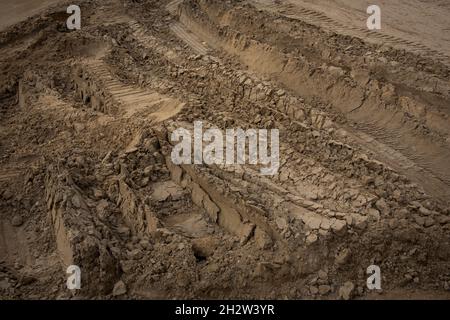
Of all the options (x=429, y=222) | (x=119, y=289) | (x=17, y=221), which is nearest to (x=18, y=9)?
(x=17, y=221)

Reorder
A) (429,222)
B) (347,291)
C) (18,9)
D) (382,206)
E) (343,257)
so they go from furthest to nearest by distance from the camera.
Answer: (18,9) → (382,206) → (429,222) → (343,257) → (347,291)

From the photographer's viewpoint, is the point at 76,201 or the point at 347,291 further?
the point at 76,201

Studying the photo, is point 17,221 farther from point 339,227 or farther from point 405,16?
point 405,16

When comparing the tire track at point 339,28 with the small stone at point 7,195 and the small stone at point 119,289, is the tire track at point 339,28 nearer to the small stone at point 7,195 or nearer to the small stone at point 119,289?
the small stone at point 7,195

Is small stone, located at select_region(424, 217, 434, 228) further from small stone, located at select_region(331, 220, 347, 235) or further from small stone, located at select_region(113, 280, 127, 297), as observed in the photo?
small stone, located at select_region(113, 280, 127, 297)

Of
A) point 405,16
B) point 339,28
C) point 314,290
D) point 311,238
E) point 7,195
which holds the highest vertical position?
point 405,16
